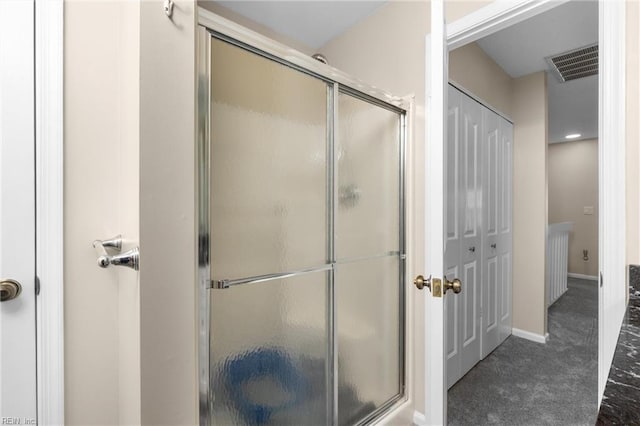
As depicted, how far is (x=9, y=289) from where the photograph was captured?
36.6 inches

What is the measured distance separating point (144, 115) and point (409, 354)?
180 cm

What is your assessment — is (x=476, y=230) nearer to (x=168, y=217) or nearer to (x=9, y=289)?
(x=168, y=217)

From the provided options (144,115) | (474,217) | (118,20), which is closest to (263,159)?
(144,115)

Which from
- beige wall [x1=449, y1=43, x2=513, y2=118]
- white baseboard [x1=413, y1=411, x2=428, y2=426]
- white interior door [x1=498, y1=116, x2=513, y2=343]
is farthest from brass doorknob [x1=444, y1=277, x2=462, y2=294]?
white interior door [x1=498, y1=116, x2=513, y2=343]

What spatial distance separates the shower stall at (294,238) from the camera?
3.55ft

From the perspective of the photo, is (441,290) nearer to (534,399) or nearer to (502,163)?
(534,399)

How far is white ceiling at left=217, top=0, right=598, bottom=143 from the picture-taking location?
1.93 m

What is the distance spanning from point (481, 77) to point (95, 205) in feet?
8.97

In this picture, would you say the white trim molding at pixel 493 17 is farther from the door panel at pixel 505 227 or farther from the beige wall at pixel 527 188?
the door panel at pixel 505 227

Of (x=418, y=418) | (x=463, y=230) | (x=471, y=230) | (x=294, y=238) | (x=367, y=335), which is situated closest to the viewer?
(x=294, y=238)

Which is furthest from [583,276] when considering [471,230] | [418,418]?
[418,418]

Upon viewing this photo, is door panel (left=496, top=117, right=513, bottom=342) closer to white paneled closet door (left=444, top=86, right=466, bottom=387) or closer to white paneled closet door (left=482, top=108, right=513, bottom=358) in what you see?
white paneled closet door (left=482, top=108, right=513, bottom=358)

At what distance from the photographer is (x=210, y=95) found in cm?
104

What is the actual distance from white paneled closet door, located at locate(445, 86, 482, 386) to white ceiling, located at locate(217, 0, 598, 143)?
55 centimetres
